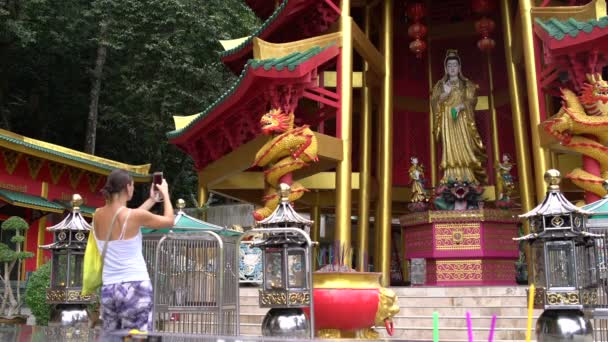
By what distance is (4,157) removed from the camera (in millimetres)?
21406

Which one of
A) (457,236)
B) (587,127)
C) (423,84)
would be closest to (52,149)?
(423,84)

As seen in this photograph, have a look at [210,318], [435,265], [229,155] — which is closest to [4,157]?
[229,155]

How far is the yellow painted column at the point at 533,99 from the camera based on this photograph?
36.5 feet

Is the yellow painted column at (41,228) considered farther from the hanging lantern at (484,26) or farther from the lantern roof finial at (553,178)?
the lantern roof finial at (553,178)

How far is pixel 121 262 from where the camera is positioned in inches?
165

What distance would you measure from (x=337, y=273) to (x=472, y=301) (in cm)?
339

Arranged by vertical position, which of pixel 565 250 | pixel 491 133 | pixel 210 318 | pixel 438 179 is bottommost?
pixel 210 318

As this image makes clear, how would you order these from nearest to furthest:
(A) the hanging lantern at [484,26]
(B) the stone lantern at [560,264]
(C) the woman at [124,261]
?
(C) the woman at [124,261] < (B) the stone lantern at [560,264] < (A) the hanging lantern at [484,26]

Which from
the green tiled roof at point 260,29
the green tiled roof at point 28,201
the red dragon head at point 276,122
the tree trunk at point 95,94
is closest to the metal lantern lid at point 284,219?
the red dragon head at point 276,122

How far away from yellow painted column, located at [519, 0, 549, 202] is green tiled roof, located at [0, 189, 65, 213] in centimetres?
1497

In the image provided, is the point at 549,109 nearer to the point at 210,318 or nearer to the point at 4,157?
the point at 210,318

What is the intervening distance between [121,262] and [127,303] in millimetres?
247

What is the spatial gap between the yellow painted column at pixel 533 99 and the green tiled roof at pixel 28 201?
15.0 meters

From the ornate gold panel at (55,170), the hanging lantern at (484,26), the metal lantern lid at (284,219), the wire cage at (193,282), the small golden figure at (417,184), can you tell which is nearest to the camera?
the metal lantern lid at (284,219)
